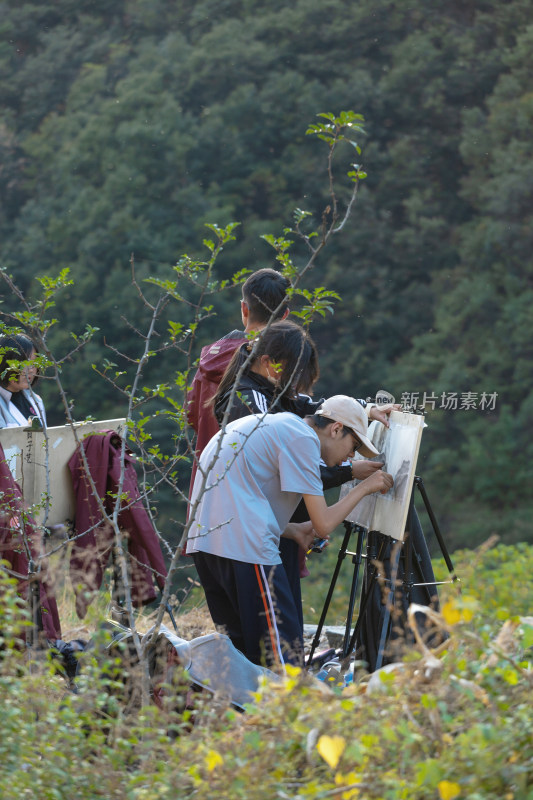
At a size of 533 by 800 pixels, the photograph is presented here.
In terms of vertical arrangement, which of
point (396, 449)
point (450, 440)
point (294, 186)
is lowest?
point (450, 440)

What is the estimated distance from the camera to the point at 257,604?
2.41 m

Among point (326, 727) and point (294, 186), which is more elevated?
point (294, 186)

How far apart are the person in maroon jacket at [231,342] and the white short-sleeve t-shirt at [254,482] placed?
16.5 inches

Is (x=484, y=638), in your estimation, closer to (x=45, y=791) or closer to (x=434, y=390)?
(x=45, y=791)

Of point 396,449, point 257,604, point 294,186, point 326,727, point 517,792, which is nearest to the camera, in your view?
point 517,792

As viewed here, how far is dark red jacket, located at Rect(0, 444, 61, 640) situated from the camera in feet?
9.18

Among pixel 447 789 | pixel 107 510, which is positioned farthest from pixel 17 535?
pixel 447 789

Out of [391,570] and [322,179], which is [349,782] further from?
[322,179]

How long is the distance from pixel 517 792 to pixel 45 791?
0.77 m

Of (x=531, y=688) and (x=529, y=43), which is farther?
(x=529, y=43)

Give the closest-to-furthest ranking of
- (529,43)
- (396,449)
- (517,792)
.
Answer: (517,792) < (396,449) < (529,43)

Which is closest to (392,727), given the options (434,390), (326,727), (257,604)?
(326,727)

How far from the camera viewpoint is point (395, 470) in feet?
9.82

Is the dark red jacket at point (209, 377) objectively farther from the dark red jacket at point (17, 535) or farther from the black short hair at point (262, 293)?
the dark red jacket at point (17, 535)
